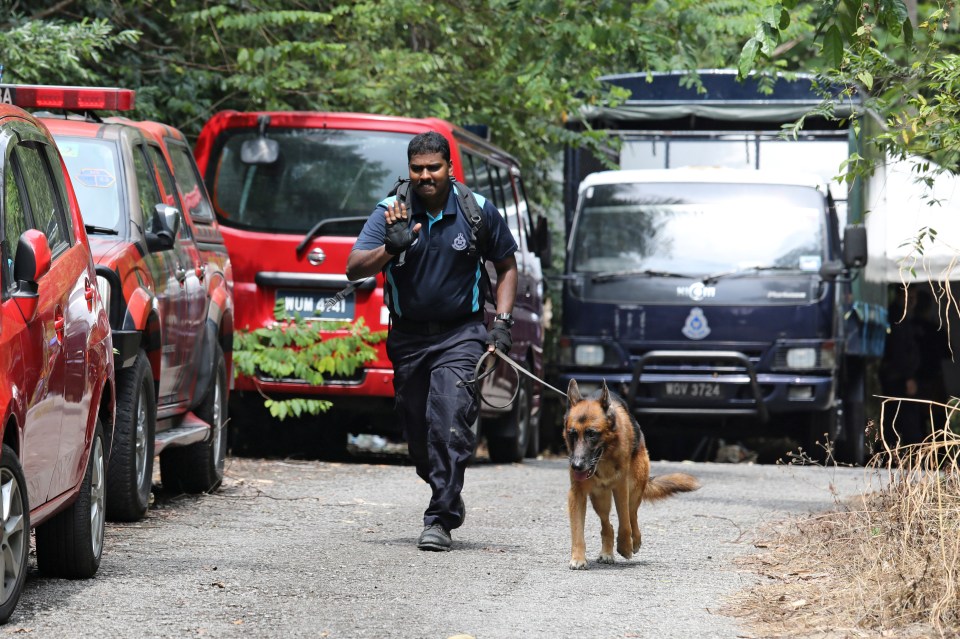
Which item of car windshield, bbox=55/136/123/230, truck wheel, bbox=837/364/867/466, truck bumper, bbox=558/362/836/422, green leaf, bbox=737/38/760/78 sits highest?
green leaf, bbox=737/38/760/78

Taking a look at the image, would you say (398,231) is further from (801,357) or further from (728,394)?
(801,357)

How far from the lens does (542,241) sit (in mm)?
14625

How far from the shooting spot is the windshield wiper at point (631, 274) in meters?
14.9

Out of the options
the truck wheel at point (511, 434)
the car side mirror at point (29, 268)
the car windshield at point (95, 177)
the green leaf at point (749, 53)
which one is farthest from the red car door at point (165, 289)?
the truck wheel at point (511, 434)

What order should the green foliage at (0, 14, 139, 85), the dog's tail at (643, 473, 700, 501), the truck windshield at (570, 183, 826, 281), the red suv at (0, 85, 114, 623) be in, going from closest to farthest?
the red suv at (0, 85, 114, 623)
the dog's tail at (643, 473, 700, 501)
the green foliage at (0, 14, 139, 85)
the truck windshield at (570, 183, 826, 281)

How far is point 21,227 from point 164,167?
3.58 m

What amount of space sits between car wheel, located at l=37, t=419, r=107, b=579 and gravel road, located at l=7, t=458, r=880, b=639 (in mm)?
65

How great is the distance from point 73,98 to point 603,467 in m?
3.35

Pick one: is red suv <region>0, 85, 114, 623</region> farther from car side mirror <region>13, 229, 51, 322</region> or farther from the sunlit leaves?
the sunlit leaves

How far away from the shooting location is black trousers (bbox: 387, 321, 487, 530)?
7984mm

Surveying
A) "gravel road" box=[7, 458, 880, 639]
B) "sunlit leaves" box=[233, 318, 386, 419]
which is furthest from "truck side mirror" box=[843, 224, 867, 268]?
"sunlit leaves" box=[233, 318, 386, 419]

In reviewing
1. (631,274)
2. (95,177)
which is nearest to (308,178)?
(95,177)

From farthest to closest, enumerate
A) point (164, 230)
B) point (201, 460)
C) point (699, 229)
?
point (699, 229), point (201, 460), point (164, 230)

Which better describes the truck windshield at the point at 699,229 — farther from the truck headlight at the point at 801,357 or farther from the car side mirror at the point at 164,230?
the car side mirror at the point at 164,230
